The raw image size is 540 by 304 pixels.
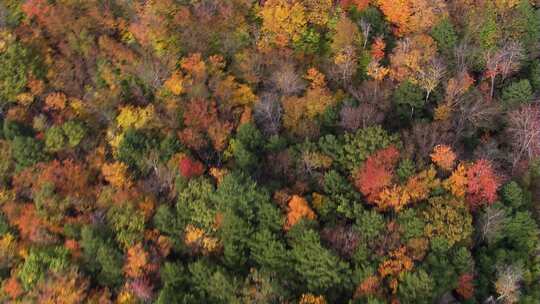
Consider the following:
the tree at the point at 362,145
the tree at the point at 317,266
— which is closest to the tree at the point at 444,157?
the tree at the point at 362,145

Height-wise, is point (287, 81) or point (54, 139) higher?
point (287, 81)

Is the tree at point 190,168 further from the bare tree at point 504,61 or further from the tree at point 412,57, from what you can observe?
the bare tree at point 504,61

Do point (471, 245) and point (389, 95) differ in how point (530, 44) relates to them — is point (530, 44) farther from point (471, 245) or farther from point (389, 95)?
point (471, 245)

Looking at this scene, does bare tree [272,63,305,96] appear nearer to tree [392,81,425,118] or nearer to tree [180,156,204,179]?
tree [392,81,425,118]


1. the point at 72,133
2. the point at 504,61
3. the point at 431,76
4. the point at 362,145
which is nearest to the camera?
the point at 362,145

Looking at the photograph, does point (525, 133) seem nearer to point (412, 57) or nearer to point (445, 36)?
point (412, 57)

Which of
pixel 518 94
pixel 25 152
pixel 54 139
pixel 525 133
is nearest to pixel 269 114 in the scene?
pixel 54 139
